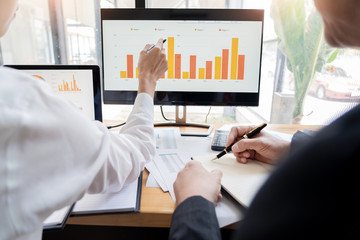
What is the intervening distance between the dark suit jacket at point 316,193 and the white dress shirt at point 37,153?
10.8 inches

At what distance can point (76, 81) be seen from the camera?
989 mm

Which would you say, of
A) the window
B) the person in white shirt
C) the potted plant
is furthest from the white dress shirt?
the window

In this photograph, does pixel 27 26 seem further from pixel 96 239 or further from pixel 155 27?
pixel 96 239

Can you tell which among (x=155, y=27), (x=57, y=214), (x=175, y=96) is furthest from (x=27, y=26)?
(x=57, y=214)

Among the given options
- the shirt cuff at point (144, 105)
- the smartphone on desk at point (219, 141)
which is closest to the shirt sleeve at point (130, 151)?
the shirt cuff at point (144, 105)

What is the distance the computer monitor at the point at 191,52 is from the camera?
101 cm

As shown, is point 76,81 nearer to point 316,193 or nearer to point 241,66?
point 241,66

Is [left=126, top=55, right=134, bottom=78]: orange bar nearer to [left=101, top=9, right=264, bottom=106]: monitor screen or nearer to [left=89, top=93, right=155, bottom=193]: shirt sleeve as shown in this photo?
[left=101, top=9, right=264, bottom=106]: monitor screen

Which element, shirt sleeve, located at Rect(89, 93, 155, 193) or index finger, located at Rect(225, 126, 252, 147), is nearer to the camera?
shirt sleeve, located at Rect(89, 93, 155, 193)

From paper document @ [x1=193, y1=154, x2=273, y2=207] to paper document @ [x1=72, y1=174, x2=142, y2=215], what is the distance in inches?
8.4

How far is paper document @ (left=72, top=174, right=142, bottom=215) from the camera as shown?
55 centimetres

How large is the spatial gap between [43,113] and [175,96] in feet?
2.47

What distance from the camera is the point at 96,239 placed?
39.8 inches

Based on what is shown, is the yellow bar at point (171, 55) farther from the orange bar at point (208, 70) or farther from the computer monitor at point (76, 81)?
the computer monitor at point (76, 81)
